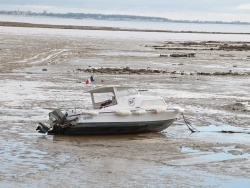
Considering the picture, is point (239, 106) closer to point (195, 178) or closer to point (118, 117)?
point (118, 117)

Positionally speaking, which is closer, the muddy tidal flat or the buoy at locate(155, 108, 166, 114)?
the muddy tidal flat

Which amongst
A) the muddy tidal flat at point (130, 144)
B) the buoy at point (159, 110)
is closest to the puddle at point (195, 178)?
the muddy tidal flat at point (130, 144)

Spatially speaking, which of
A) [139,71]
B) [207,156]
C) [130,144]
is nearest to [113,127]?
[130,144]

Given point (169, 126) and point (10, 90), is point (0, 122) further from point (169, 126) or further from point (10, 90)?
point (10, 90)

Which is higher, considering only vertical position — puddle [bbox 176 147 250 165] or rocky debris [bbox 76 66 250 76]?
rocky debris [bbox 76 66 250 76]

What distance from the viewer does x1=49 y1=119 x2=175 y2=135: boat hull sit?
64.8ft

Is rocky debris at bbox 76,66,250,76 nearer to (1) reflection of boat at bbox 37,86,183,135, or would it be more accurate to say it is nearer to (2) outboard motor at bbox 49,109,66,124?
(1) reflection of boat at bbox 37,86,183,135

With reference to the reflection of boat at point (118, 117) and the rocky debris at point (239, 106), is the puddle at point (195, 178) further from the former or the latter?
the rocky debris at point (239, 106)

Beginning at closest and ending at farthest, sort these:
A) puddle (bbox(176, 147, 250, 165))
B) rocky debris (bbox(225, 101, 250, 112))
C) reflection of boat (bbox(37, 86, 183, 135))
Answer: puddle (bbox(176, 147, 250, 165)), reflection of boat (bbox(37, 86, 183, 135)), rocky debris (bbox(225, 101, 250, 112))

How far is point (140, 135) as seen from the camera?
67.2ft

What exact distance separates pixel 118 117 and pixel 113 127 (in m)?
0.37

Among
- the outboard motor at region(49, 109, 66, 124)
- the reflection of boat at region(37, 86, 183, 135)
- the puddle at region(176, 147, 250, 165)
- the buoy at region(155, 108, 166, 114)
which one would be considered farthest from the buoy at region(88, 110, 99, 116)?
the puddle at region(176, 147, 250, 165)

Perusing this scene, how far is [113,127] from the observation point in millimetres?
19984

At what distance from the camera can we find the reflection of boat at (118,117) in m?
19.7
